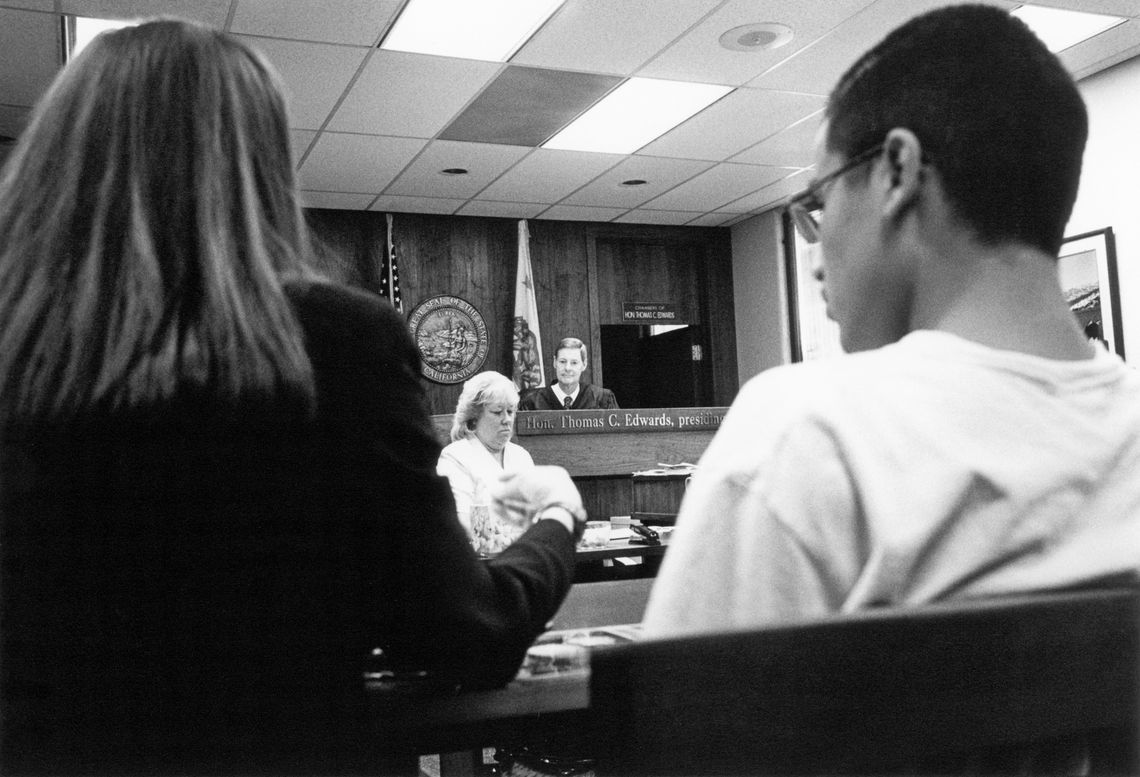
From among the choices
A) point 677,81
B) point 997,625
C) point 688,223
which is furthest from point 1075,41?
point 997,625

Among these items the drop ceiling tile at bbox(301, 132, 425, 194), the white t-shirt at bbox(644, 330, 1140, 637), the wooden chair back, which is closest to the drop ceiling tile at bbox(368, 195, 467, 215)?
the drop ceiling tile at bbox(301, 132, 425, 194)

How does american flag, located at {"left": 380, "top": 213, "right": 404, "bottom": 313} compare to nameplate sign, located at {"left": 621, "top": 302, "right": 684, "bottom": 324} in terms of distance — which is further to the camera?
nameplate sign, located at {"left": 621, "top": 302, "right": 684, "bottom": 324}

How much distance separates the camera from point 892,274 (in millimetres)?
688

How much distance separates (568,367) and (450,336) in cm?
119

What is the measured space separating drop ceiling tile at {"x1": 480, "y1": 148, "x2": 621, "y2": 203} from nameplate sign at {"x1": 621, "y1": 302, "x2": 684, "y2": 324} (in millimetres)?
1343

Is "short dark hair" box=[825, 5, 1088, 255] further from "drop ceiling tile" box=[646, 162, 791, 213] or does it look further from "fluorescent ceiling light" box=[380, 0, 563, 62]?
"drop ceiling tile" box=[646, 162, 791, 213]

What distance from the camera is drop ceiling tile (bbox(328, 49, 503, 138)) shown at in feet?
14.3

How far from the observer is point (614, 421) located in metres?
4.84

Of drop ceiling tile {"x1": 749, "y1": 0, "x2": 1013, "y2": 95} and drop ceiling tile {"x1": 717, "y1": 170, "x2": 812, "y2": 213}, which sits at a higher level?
drop ceiling tile {"x1": 717, "y1": 170, "x2": 812, "y2": 213}

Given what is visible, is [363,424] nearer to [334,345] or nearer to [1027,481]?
[334,345]

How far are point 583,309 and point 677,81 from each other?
313 cm

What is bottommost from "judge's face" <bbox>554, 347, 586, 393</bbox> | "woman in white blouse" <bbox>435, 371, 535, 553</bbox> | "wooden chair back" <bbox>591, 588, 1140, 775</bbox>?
"wooden chair back" <bbox>591, 588, 1140, 775</bbox>

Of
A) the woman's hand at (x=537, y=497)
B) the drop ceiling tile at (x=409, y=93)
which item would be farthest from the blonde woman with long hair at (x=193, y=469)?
the drop ceiling tile at (x=409, y=93)

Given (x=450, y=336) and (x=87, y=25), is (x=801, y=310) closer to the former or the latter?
(x=450, y=336)
